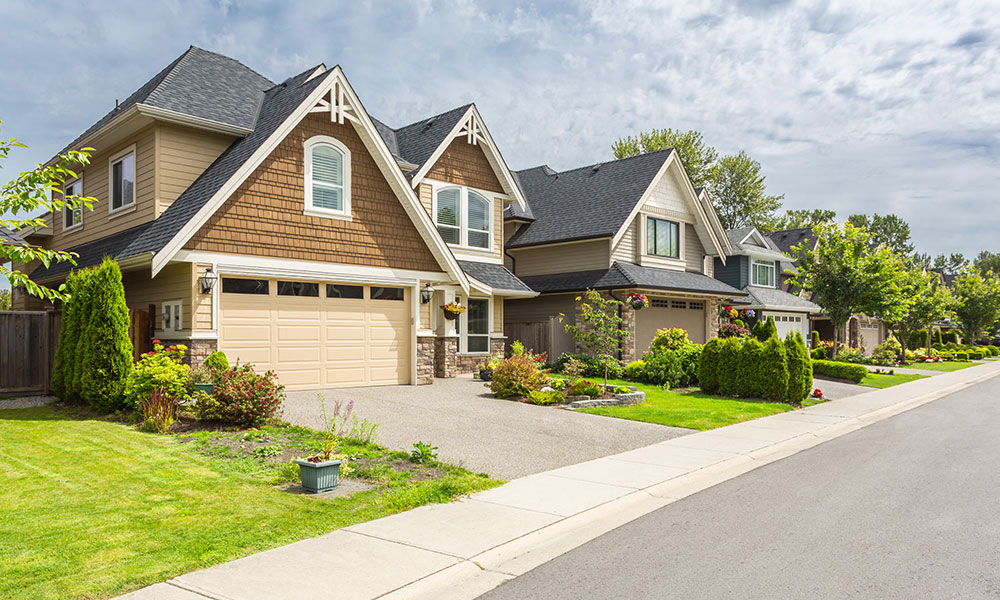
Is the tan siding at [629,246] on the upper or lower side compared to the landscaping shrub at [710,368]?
upper

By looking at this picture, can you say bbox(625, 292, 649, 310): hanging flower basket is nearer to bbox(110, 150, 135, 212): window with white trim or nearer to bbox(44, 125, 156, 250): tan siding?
bbox(44, 125, 156, 250): tan siding

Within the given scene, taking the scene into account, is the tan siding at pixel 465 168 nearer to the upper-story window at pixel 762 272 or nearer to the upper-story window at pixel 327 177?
the upper-story window at pixel 327 177

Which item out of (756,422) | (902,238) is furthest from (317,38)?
(902,238)

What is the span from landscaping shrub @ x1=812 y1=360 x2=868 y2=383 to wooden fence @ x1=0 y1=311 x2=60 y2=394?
24.6 metres

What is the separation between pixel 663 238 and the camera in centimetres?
2875

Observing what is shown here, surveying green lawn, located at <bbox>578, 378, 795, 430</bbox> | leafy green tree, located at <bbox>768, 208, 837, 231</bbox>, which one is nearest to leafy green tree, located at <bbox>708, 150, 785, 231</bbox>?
leafy green tree, located at <bbox>768, 208, 837, 231</bbox>

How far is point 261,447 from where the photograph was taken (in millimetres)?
9766

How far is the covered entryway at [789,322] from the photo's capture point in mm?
36375

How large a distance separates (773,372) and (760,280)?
2076 cm

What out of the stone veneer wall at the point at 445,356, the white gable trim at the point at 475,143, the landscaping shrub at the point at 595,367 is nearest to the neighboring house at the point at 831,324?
the landscaping shrub at the point at 595,367

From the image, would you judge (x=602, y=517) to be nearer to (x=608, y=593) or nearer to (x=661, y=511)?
(x=661, y=511)

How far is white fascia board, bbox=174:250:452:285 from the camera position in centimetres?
1455

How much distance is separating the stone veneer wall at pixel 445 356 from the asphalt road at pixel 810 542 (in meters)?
11.6

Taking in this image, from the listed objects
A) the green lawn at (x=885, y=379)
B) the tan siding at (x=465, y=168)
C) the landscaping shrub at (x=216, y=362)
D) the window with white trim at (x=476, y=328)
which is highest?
the tan siding at (x=465, y=168)
